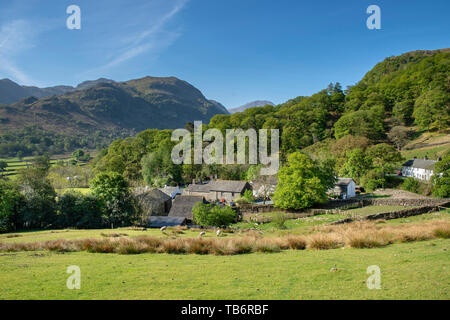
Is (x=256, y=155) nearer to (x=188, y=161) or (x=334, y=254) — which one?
(x=188, y=161)

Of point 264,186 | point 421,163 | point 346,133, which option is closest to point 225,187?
point 264,186

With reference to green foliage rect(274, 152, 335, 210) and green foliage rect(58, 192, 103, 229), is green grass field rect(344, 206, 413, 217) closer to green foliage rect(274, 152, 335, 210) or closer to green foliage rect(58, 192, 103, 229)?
green foliage rect(274, 152, 335, 210)

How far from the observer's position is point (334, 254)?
468 inches

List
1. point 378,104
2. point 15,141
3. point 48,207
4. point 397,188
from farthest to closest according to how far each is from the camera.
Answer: point 15,141 → point 378,104 → point 397,188 → point 48,207

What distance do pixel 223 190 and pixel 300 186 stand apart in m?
19.7

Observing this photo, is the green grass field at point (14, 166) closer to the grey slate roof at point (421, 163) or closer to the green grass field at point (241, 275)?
the green grass field at point (241, 275)

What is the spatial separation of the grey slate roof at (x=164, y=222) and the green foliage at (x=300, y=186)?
1594cm

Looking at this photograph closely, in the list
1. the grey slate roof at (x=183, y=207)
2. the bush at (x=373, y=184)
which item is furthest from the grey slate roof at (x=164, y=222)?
the bush at (x=373, y=184)

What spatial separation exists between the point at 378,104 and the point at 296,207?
72.0m

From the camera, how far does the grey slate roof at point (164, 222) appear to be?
34.4 meters

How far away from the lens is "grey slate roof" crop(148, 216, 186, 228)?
1356 inches

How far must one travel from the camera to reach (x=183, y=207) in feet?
134

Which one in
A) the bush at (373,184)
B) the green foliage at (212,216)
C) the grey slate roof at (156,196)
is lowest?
the green foliage at (212,216)
